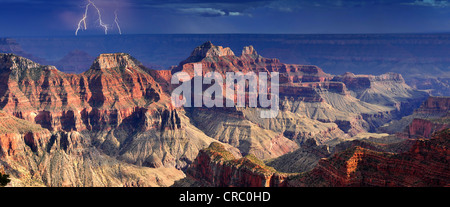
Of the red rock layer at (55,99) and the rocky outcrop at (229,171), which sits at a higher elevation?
the red rock layer at (55,99)

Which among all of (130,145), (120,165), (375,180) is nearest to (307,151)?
(375,180)

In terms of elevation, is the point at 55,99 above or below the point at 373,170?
above

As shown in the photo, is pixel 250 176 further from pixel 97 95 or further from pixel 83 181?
pixel 97 95

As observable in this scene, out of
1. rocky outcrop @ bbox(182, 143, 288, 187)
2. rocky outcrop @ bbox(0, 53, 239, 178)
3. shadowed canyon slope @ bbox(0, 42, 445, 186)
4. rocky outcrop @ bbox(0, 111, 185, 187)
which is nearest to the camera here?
rocky outcrop @ bbox(182, 143, 288, 187)

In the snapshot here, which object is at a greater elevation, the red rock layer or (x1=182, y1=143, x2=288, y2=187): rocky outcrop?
the red rock layer

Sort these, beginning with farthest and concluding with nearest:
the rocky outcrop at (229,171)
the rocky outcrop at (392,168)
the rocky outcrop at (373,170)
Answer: the rocky outcrop at (229,171)
the rocky outcrop at (373,170)
the rocky outcrop at (392,168)

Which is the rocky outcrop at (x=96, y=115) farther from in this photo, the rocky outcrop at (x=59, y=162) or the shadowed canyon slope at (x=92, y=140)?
the rocky outcrop at (x=59, y=162)

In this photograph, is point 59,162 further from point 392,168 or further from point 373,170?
point 392,168

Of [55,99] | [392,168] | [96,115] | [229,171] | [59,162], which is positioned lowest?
[59,162]

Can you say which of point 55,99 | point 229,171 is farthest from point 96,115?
point 229,171

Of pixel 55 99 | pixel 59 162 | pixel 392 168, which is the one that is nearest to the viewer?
pixel 392 168

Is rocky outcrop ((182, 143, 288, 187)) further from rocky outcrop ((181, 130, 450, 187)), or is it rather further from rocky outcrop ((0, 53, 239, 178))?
rocky outcrop ((0, 53, 239, 178))

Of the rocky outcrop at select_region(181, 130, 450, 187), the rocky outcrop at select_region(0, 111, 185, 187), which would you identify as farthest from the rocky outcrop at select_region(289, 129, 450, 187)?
the rocky outcrop at select_region(0, 111, 185, 187)

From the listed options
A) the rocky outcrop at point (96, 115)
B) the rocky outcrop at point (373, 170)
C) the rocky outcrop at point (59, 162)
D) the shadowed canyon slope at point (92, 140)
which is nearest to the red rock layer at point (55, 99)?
the rocky outcrop at point (96, 115)
